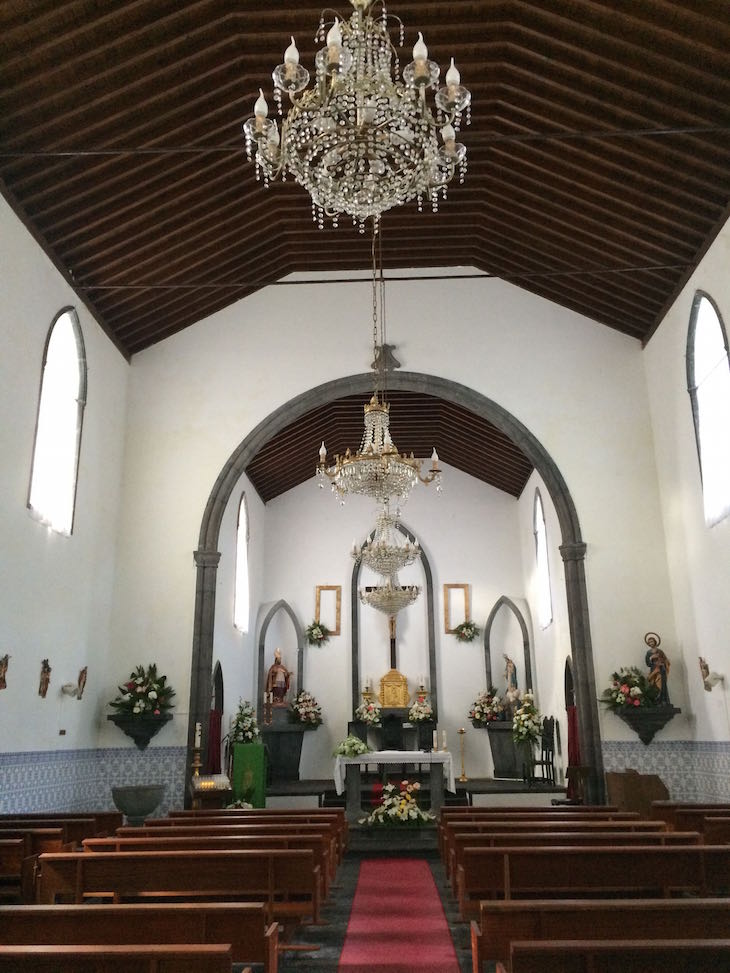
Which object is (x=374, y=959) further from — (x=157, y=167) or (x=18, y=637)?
(x=157, y=167)

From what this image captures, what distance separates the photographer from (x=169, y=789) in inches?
430

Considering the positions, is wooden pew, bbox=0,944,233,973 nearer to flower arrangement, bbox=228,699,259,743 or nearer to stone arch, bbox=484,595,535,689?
flower arrangement, bbox=228,699,259,743

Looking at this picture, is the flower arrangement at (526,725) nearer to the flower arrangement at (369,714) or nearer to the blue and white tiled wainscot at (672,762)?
the flower arrangement at (369,714)

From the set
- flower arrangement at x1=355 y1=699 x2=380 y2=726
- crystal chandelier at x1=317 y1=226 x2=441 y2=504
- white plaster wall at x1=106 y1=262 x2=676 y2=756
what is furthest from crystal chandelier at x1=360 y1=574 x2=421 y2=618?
crystal chandelier at x1=317 y1=226 x2=441 y2=504

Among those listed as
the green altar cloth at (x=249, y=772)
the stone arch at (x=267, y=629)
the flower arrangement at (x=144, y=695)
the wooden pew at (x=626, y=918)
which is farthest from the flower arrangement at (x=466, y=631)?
the wooden pew at (x=626, y=918)

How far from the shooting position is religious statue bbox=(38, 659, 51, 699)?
364 inches

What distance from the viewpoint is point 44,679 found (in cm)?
930

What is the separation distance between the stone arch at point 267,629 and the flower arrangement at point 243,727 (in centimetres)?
276

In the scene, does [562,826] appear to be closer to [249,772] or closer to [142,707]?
[249,772]

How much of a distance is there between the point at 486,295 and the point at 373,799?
8630 mm

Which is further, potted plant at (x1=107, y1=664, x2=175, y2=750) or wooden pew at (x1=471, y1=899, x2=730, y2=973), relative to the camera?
potted plant at (x1=107, y1=664, x2=175, y2=750)

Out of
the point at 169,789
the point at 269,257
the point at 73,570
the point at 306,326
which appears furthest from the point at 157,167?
the point at 169,789

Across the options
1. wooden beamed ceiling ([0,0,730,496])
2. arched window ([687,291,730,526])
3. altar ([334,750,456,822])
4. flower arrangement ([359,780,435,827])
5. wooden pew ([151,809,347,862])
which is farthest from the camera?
altar ([334,750,456,822])

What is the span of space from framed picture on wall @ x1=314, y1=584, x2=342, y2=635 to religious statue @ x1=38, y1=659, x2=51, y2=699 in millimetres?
8875
